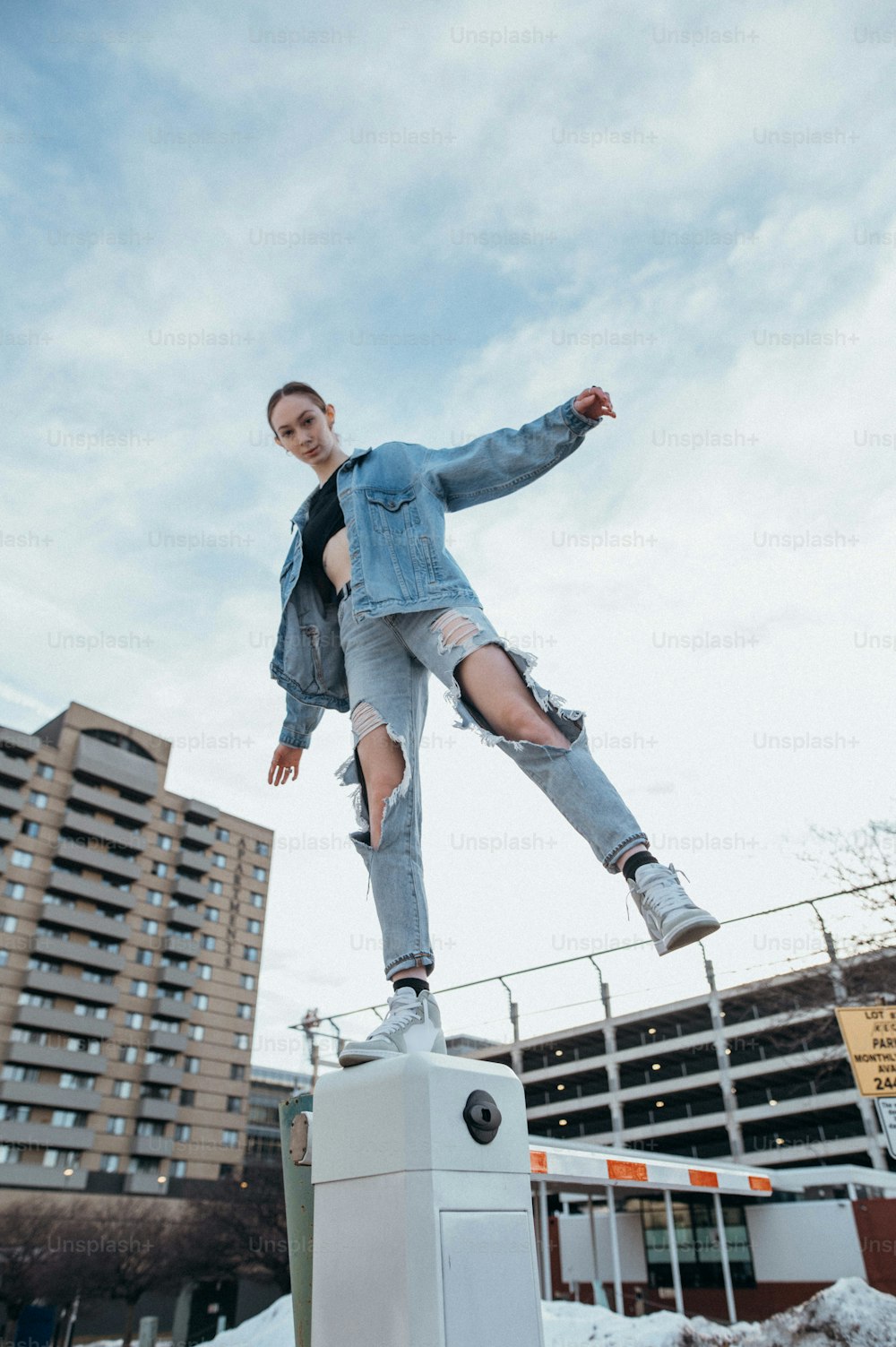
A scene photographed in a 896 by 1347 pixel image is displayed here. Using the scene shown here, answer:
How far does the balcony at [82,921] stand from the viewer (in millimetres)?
54719

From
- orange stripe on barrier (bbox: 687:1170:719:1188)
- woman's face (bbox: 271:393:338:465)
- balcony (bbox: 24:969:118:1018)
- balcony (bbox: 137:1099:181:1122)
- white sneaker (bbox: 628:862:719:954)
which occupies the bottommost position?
orange stripe on barrier (bbox: 687:1170:719:1188)

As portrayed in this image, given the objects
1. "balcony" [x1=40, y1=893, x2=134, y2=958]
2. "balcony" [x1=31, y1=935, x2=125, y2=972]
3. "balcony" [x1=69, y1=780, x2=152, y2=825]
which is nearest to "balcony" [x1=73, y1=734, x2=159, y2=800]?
"balcony" [x1=69, y1=780, x2=152, y2=825]

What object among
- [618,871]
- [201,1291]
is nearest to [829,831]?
[618,871]

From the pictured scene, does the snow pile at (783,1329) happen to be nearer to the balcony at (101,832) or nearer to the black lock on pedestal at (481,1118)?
the black lock on pedestal at (481,1118)

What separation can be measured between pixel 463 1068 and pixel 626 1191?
32471mm

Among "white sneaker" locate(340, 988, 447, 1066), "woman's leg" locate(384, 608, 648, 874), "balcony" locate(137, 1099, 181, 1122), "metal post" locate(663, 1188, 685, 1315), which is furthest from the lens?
"balcony" locate(137, 1099, 181, 1122)

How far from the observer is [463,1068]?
7.04 feet

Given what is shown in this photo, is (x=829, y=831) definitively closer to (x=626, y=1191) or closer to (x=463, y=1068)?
(x=463, y=1068)

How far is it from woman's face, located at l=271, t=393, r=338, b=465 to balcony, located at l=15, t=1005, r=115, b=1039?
5805 cm

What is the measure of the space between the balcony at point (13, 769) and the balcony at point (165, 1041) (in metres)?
19.3

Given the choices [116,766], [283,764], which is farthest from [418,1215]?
[116,766]

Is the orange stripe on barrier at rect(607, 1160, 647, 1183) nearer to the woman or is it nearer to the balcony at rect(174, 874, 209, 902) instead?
the woman

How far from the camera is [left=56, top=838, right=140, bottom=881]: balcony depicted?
185 feet

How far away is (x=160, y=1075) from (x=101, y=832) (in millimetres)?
16453
